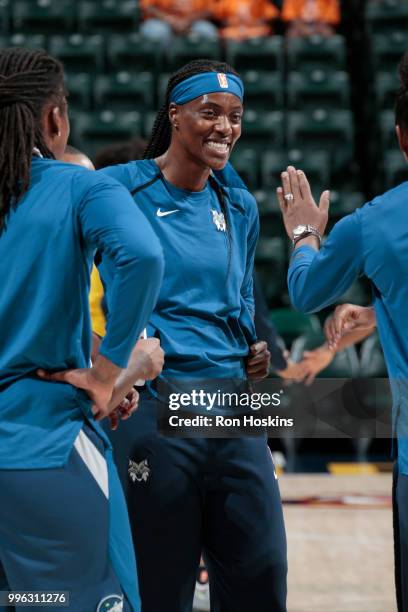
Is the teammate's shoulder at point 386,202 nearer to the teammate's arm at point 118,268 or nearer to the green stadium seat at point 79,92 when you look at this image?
the teammate's arm at point 118,268

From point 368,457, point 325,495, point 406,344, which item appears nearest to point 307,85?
point 368,457

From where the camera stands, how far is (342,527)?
5785mm

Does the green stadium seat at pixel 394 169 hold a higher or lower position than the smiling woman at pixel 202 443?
lower

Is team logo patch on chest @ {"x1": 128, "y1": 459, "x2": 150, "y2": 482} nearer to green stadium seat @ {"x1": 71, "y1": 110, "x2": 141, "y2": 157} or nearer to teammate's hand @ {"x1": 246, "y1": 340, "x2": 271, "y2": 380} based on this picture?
teammate's hand @ {"x1": 246, "y1": 340, "x2": 271, "y2": 380}

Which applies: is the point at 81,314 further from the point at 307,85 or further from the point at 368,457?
Result: the point at 307,85

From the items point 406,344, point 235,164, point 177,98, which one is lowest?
point 235,164

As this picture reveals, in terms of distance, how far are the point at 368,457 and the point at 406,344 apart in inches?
235

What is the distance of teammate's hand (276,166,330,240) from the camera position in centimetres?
261

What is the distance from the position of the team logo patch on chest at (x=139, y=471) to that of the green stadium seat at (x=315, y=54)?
868 centimetres

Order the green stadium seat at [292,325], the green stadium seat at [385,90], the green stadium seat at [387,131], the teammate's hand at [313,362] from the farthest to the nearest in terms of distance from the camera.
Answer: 1. the green stadium seat at [385,90]
2. the green stadium seat at [387,131]
3. the green stadium seat at [292,325]
4. the teammate's hand at [313,362]

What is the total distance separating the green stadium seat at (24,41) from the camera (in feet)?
33.4

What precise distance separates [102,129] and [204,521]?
286 inches

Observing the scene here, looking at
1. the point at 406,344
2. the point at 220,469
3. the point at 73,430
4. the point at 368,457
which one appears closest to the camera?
the point at 73,430

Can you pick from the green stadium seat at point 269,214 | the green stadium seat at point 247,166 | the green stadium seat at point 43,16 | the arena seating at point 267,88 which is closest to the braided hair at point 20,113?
the arena seating at point 267,88
